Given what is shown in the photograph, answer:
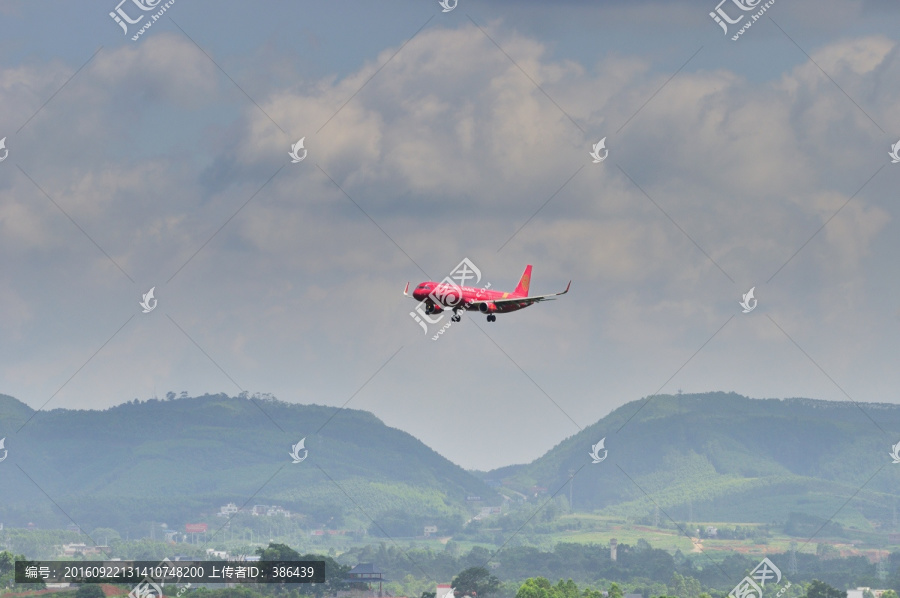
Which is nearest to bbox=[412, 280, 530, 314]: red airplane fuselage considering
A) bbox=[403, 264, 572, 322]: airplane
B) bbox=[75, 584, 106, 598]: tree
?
bbox=[403, 264, 572, 322]: airplane

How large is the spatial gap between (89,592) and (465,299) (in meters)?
85.4

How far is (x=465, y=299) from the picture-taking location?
105125mm

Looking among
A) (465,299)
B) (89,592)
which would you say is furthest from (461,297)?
(89,592)

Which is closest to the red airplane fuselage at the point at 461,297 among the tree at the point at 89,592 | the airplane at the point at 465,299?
the airplane at the point at 465,299

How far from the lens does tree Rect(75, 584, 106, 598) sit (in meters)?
168

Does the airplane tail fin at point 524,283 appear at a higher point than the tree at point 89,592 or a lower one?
higher

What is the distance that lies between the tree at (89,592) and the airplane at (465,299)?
82.9 m

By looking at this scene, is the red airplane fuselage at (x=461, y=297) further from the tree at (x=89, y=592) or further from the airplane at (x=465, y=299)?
the tree at (x=89, y=592)

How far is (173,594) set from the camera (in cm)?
18188

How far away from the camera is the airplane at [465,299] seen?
4065 inches

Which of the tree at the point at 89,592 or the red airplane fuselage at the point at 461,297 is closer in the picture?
the red airplane fuselage at the point at 461,297

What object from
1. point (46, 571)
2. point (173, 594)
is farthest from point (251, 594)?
point (46, 571)

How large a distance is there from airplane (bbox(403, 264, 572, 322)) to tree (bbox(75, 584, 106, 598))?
8289cm

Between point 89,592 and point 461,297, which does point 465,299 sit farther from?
point 89,592
